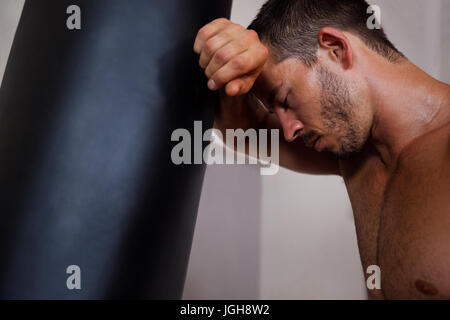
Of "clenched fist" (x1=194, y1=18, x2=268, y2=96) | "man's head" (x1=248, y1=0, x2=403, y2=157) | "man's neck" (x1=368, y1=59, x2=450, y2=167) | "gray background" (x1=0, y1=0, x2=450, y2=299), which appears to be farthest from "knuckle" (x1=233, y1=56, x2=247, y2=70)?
"gray background" (x1=0, y1=0, x2=450, y2=299)

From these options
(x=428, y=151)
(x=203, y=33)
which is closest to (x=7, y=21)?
(x=203, y=33)

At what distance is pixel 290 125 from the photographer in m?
0.75

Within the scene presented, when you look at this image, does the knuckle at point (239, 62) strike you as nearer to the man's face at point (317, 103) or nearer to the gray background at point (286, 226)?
the man's face at point (317, 103)

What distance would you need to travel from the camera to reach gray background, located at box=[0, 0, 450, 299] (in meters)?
1.35

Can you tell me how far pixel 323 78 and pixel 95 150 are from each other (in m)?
0.44

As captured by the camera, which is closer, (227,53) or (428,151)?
(227,53)

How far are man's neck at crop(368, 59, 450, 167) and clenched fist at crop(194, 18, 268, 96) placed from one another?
0.89 feet

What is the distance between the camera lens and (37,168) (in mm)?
467

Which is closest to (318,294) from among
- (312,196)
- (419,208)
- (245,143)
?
(312,196)

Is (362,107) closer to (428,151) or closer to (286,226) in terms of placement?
(428,151)

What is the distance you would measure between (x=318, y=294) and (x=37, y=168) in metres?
1.13

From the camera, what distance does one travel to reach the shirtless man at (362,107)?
62 centimetres

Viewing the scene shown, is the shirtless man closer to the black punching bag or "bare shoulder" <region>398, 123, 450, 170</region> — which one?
"bare shoulder" <region>398, 123, 450, 170</region>
